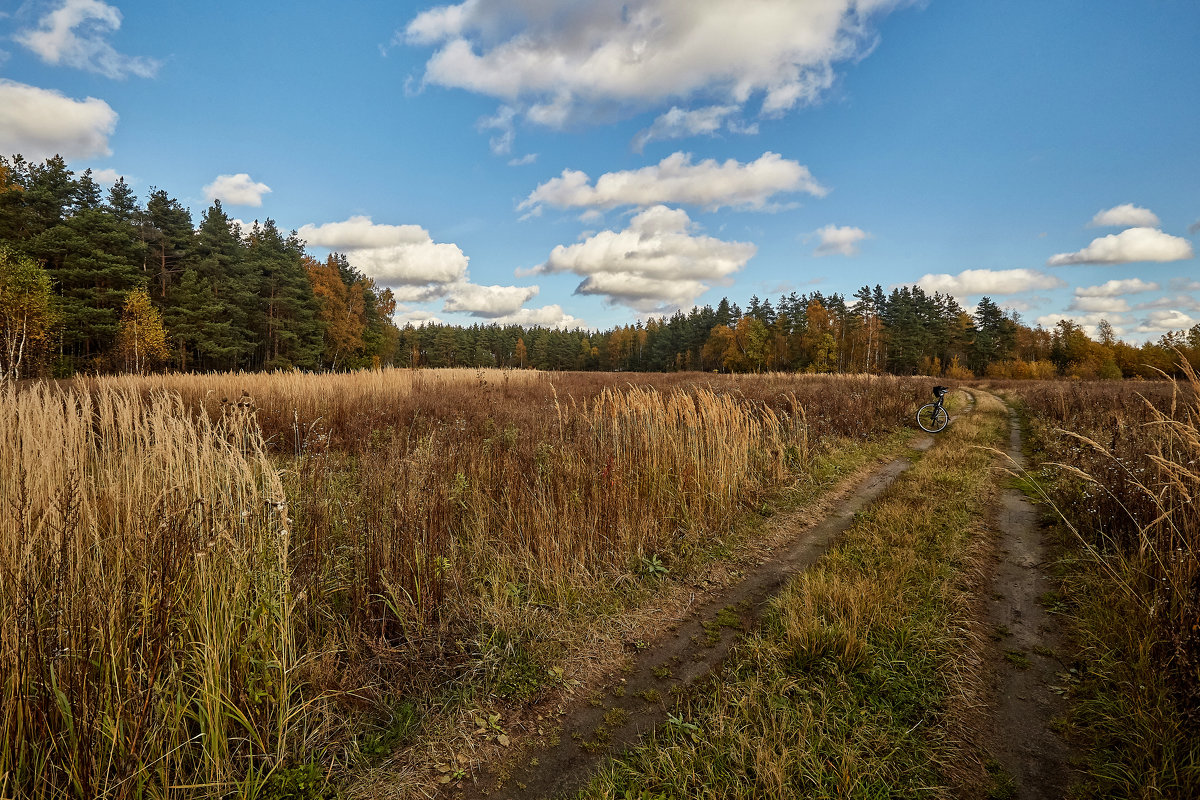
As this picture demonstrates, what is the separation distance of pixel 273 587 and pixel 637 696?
224 cm

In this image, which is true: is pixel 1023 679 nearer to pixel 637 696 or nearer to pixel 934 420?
pixel 637 696

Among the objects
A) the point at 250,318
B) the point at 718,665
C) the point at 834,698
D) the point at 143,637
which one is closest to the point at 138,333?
the point at 250,318

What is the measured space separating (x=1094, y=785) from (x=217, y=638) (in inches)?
168

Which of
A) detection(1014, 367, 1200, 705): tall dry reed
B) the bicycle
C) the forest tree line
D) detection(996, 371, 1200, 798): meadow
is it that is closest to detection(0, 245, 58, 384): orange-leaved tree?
the forest tree line

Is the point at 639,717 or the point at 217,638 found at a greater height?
the point at 217,638

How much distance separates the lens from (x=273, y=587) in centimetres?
247

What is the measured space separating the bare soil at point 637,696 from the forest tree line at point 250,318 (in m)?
3.18

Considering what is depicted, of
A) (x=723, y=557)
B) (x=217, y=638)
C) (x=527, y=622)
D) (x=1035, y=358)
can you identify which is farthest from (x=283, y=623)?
(x=1035, y=358)

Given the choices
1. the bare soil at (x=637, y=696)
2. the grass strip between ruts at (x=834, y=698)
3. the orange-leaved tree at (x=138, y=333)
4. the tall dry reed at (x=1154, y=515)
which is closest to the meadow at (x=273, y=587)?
the bare soil at (x=637, y=696)

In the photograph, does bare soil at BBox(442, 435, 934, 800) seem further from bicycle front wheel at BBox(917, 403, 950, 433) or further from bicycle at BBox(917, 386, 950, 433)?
bicycle front wheel at BBox(917, 403, 950, 433)

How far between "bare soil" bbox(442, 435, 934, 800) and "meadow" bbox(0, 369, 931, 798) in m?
0.32

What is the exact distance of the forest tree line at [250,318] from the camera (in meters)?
25.0

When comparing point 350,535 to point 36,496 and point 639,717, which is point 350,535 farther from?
point 639,717

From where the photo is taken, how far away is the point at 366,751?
90.2 inches
